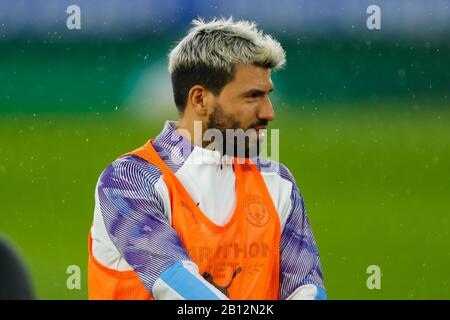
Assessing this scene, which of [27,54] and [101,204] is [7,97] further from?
[101,204]

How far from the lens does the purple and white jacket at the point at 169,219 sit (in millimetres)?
2252

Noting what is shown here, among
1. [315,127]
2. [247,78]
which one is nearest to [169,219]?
[247,78]

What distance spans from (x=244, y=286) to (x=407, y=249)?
4613 millimetres

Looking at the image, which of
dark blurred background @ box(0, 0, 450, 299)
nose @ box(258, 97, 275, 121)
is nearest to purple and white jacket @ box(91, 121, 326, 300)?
nose @ box(258, 97, 275, 121)

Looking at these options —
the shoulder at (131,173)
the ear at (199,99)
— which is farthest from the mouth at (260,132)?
the shoulder at (131,173)

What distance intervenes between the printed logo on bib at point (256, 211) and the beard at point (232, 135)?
0.12 meters

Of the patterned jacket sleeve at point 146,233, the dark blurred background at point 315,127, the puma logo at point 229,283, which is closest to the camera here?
the patterned jacket sleeve at point 146,233

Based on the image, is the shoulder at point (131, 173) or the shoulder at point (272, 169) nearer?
the shoulder at point (131, 173)

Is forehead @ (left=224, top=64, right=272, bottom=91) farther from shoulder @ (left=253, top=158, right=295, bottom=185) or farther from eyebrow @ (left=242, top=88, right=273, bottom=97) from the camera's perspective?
shoulder @ (left=253, top=158, right=295, bottom=185)

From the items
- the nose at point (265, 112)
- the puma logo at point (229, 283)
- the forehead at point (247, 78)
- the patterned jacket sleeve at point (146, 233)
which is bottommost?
the puma logo at point (229, 283)

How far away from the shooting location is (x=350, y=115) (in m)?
7.02

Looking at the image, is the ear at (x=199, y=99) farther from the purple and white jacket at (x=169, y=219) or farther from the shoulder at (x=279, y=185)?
the shoulder at (x=279, y=185)
